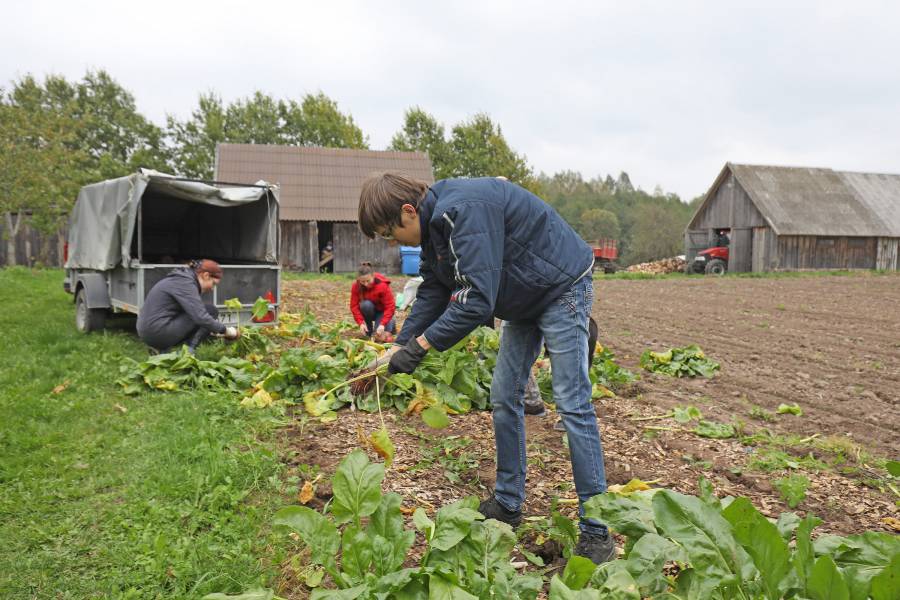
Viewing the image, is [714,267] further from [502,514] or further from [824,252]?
[502,514]

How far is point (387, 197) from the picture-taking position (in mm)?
2840

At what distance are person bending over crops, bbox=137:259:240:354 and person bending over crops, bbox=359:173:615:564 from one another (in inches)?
186

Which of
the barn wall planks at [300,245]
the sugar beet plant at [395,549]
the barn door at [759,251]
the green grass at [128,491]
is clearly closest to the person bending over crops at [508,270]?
the sugar beet plant at [395,549]

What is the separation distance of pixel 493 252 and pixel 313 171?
2766cm

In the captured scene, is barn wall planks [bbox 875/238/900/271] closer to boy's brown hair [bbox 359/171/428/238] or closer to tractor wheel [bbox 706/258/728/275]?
tractor wheel [bbox 706/258/728/275]

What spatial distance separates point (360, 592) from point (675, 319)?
453 inches

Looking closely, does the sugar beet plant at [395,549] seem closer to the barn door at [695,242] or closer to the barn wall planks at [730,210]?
the barn wall planks at [730,210]

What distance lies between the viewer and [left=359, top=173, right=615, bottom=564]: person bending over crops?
107 inches

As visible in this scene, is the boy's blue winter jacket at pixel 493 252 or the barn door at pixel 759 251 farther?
the barn door at pixel 759 251

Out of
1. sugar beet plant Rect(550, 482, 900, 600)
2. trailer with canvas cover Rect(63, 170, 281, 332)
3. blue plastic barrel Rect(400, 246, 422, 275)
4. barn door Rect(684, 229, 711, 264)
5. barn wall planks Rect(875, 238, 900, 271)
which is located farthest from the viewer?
barn door Rect(684, 229, 711, 264)

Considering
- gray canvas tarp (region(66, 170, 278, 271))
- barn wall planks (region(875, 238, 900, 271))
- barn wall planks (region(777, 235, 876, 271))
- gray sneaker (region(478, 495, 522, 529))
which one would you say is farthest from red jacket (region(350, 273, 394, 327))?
barn wall planks (region(875, 238, 900, 271))

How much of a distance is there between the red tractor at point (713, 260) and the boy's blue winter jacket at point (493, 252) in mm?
29968

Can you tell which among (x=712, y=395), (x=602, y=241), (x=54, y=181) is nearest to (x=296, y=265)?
(x=54, y=181)

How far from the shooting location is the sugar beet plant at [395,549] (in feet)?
6.80
